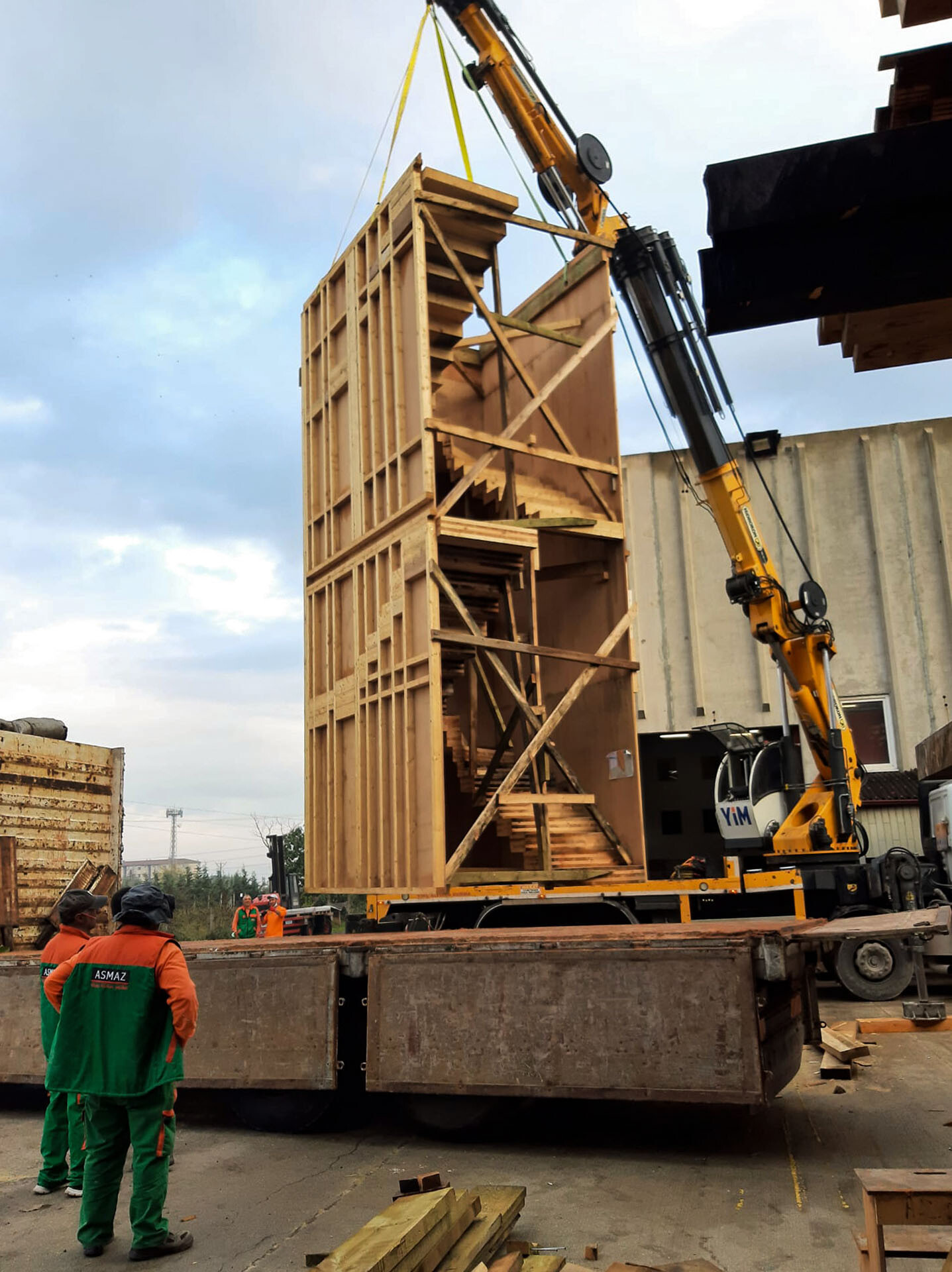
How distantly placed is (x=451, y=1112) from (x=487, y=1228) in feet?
7.02

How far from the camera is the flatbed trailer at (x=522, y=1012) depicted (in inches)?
231

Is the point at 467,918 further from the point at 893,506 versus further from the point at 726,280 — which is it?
the point at 893,506

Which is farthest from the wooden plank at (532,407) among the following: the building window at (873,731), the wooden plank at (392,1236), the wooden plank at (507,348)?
the building window at (873,731)

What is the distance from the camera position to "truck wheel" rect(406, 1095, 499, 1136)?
6.58m

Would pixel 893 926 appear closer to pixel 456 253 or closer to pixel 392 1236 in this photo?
pixel 392 1236

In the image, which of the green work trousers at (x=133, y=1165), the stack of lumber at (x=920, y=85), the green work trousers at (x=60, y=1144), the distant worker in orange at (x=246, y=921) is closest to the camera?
the stack of lumber at (x=920, y=85)

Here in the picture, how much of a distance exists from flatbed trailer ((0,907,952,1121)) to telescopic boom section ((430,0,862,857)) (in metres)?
6.24

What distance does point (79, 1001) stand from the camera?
5277mm

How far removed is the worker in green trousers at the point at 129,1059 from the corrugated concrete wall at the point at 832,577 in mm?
16080

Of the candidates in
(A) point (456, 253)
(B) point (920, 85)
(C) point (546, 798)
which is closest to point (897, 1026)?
(C) point (546, 798)

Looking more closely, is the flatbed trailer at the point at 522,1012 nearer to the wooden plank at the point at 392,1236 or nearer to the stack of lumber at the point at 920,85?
the wooden plank at the point at 392,1236

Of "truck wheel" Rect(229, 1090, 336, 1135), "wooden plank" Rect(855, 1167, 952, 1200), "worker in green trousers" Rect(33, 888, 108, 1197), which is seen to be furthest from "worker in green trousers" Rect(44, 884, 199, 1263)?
"wooden plank" Rect(855, 1167, 952, 1200)

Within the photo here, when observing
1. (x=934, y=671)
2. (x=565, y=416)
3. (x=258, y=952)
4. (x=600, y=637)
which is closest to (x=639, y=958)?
(x=258, y=952)

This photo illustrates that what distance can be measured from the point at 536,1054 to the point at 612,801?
709 cm
